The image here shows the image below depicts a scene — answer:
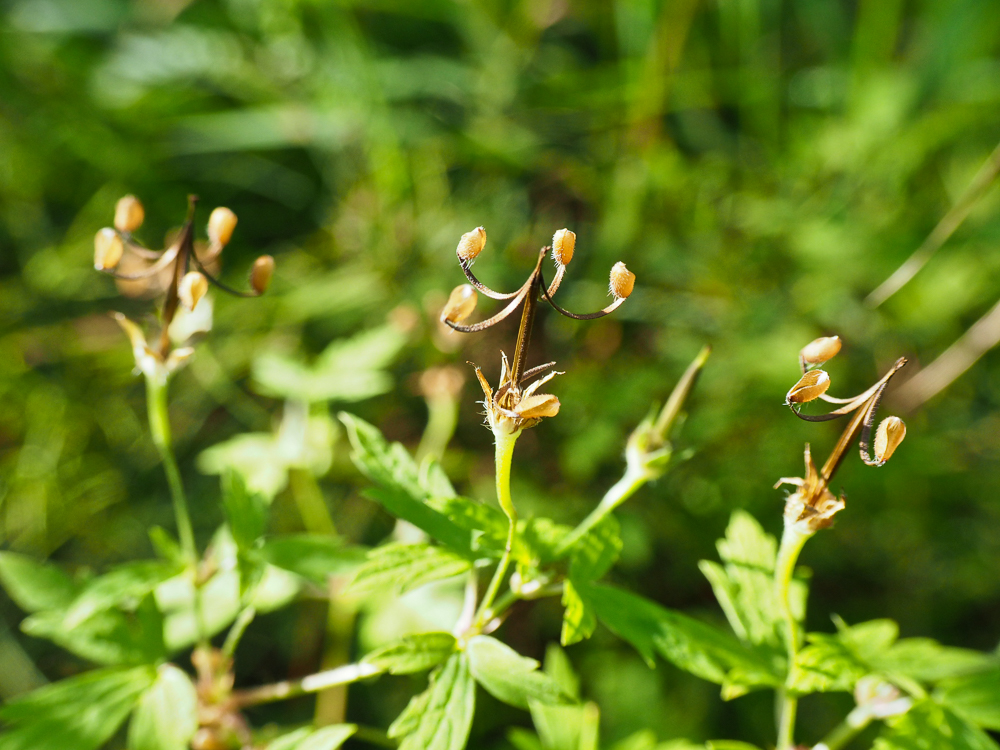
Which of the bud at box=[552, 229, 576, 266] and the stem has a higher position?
the bud at box=[552, 229, 576, 266]

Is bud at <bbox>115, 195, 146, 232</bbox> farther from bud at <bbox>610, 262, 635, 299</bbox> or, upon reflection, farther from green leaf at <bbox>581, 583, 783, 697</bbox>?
green leaf at <bbox>581, 583, 783, 697</bbox>

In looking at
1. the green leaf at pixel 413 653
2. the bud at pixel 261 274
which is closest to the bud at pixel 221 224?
the bud at pixel 261 274

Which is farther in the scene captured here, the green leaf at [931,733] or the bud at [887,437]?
the green leaf at [931,733]

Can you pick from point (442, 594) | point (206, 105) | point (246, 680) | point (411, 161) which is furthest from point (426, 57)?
point (246, 680)

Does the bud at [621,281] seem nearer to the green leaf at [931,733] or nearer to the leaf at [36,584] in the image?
the green leaf at [931,733]

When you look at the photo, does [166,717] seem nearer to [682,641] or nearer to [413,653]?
[413,653]

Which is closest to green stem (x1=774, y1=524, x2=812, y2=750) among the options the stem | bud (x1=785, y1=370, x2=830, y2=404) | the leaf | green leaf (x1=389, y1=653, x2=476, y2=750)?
bud (x1=785, y1=370, x2=830, y2=404)

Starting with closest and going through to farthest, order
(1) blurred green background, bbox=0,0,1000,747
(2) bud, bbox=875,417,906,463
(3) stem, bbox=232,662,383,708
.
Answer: (2) bud, bbox=875,417,906,463 → (3) stem, bbox=232,662,383,708 → (1) blurred green background, bbox=0,0,1000,747
